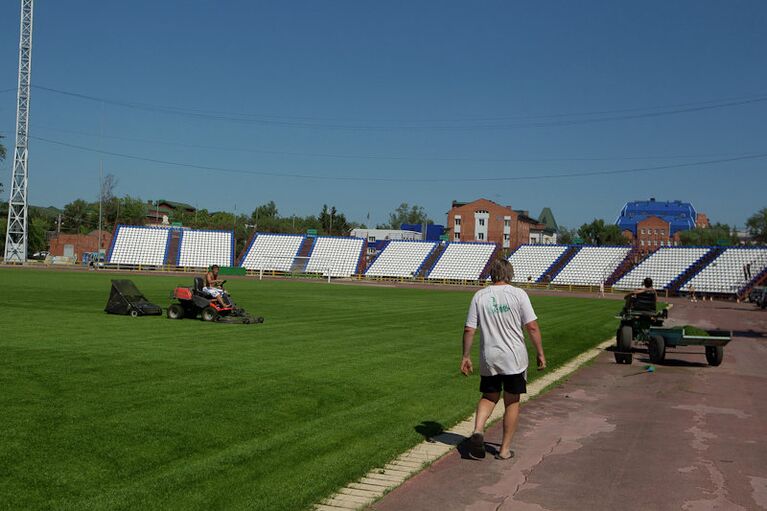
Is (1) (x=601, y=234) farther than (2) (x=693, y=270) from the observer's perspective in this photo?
Yes

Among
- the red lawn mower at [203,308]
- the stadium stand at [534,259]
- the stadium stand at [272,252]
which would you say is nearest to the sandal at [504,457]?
the red lawn mower at [203,308]

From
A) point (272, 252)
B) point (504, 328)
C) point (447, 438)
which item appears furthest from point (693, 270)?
point (504, 328)

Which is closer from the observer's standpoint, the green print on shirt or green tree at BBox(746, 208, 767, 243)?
the green print on shirt

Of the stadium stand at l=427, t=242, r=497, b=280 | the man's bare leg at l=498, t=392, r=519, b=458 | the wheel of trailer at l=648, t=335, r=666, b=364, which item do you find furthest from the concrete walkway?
the stadium stand at l=427, t=242, r=497, b=280

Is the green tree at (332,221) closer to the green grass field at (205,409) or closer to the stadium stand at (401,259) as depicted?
the stadium stand at (401,259)

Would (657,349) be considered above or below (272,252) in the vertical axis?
below

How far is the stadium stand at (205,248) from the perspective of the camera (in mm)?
83312

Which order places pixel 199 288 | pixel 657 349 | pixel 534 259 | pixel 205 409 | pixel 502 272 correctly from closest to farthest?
pixel 502 272 → pixel 205 409 → pixel 657 349 → pixel 199 288 → pixel 534 259

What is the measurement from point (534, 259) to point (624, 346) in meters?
66.1

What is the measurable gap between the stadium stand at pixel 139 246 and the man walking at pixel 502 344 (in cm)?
7910

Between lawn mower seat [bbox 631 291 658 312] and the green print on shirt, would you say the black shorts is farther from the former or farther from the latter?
lawn mower seat [bbox 631 291 658 312]

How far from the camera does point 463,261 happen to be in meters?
81.8

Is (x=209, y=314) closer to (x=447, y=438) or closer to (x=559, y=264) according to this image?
(x=447, y=438)

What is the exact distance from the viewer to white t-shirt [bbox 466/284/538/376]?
7293 mm
